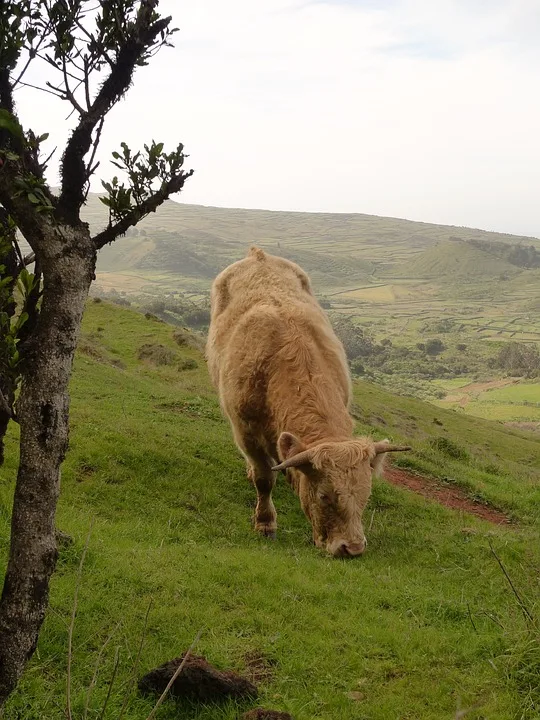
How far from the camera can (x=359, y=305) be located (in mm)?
183750

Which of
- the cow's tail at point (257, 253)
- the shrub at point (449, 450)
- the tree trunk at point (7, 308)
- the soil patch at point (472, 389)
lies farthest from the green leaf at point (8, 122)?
the soil patch at point (472, 389)

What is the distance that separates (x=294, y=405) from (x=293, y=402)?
2.0 inches

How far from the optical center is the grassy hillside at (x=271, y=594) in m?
4.96

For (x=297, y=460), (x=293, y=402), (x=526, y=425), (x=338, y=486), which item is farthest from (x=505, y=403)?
(x=297, y=460)

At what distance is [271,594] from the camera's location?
6.84 metres

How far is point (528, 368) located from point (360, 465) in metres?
93.9

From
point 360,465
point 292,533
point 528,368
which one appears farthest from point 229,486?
point 528,368

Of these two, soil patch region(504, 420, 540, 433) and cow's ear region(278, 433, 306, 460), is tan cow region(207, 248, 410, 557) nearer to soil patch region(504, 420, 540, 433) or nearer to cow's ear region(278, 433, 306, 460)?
cow's ear region(278, 433, 306, 460)

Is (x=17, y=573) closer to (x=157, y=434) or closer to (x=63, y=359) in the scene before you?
(x=63, y=359)

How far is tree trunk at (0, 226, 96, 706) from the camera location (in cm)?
366

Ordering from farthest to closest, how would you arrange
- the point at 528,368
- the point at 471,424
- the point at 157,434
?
1. the point at 528,368
2. the point at 471,424
3. the point at 157,434

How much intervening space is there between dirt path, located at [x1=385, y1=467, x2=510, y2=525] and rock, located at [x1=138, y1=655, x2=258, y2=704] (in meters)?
8.73

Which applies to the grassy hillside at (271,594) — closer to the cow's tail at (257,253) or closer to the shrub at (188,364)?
the cow's tail at (257,253)

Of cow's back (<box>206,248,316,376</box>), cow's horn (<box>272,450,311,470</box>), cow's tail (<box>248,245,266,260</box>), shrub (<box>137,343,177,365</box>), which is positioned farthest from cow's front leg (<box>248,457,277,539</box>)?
shrub (<box>137,343,177,365</box>)
